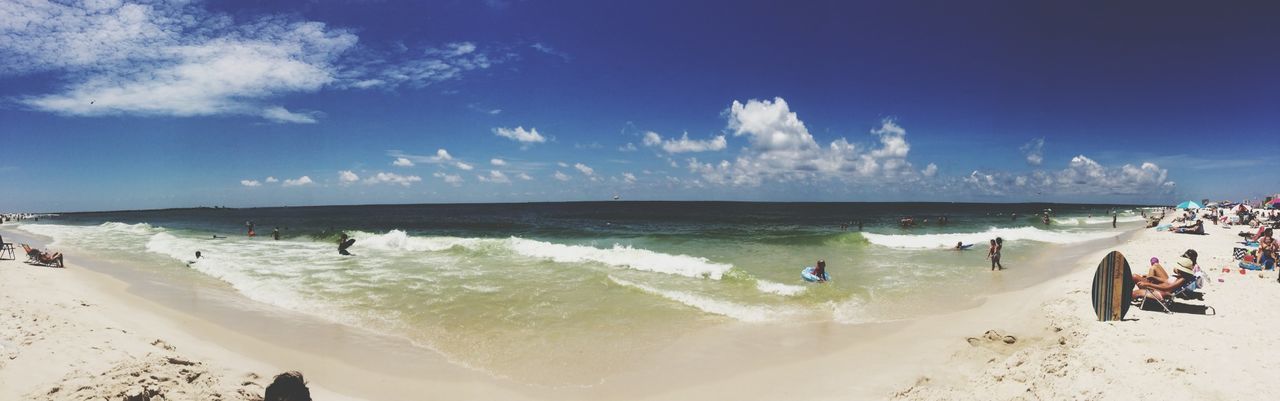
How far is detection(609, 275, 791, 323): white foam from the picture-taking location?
12.6 meters

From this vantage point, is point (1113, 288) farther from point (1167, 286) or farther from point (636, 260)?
point (636, 260)

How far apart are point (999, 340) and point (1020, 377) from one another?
2.89m

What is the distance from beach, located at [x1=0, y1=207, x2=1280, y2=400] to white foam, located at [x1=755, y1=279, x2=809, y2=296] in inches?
127

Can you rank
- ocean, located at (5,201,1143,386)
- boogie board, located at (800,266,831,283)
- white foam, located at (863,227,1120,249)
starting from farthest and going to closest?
white foam, located at (863,227,1120,249), boogie board, located at (800,266,831,283), ocean, located at (5,201,1143,386)

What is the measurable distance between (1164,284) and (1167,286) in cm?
10

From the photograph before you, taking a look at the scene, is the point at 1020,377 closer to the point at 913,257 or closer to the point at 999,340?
the point at 999,340

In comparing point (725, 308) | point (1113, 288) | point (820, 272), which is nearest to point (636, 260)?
point (820, 272)

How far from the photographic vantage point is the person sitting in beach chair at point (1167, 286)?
31.6 ft

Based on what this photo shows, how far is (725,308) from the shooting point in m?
13.4

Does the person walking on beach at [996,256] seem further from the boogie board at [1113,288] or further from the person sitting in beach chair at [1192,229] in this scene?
the person sitting in beach chair at [1192,229]

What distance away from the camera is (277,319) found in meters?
12.4

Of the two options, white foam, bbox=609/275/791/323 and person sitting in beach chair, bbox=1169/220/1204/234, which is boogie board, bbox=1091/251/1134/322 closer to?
white foam, bbox=609/275/791/323

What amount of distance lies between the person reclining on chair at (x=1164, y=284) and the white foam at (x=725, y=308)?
694 cm

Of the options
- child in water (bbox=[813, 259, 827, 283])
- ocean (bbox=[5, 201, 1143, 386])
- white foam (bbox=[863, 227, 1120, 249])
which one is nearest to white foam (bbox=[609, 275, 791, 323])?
ocean (bbox=[5, 201, 1143, 386])
